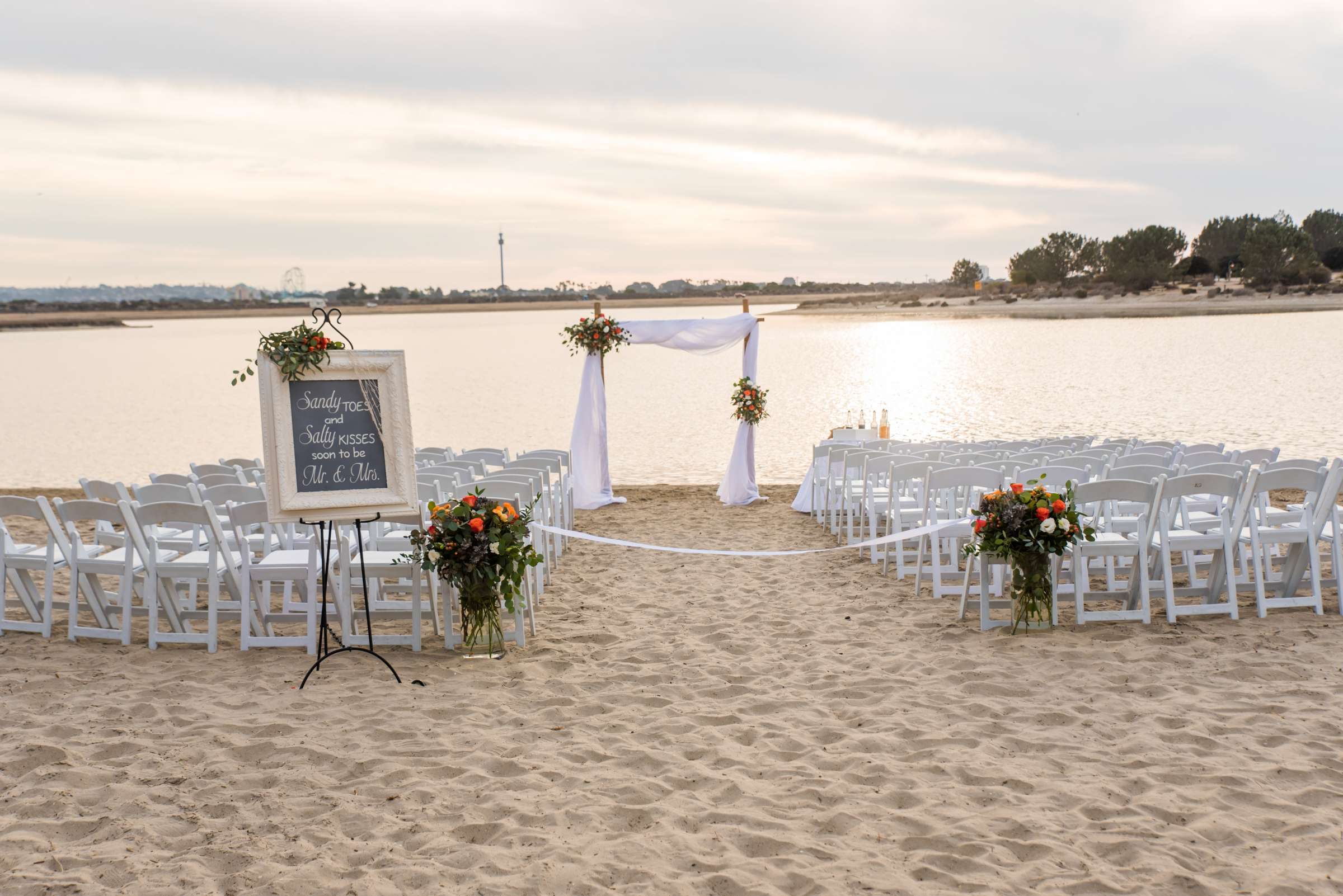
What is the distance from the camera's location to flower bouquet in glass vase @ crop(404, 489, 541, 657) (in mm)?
5258

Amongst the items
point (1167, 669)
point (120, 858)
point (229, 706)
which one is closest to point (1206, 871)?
point (1167, 669)

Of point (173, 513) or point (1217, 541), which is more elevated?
point (173, 513)

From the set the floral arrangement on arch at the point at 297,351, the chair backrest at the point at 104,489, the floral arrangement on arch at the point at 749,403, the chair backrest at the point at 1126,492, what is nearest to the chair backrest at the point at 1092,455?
the chair backrest at the point at 1126,492

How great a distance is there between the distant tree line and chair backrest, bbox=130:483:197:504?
72.1 metres

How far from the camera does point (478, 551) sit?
525cm

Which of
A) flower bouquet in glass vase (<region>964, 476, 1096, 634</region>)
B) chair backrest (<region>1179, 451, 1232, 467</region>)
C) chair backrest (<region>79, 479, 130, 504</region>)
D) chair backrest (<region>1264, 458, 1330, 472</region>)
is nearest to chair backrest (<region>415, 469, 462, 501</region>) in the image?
chair backrest (<region>79, 479, 130, 504</region>)

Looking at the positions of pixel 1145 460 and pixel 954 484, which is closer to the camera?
pixel 954 484

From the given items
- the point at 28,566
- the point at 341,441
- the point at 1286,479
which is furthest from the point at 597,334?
the point at 1286,479

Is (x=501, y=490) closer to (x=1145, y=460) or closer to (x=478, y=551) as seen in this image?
(x=478, y=551)

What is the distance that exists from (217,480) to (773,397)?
21.8 meters

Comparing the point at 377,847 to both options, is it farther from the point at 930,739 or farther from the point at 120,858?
the point at 930,739

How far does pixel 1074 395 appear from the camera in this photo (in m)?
26.9

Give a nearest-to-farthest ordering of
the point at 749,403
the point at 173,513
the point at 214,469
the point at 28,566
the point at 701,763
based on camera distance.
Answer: the point at 701,763 < the point at 173,513 < the point at 28,566 < the point at 214,469 < the point at 749,403

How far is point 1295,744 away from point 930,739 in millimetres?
1370
